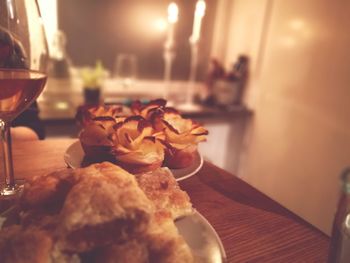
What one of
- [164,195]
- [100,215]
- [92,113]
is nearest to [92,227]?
[100,215]

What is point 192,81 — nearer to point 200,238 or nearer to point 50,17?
point 50,17

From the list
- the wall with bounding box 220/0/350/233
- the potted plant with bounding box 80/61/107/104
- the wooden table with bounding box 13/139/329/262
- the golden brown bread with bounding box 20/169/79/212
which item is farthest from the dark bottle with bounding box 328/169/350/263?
the potted plant with bounding box 80/61/107/104

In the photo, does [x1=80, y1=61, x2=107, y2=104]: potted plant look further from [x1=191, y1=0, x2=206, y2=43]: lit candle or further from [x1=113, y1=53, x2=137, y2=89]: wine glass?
[x1=191, y1=0, x2=206, y2=43]: lit candle

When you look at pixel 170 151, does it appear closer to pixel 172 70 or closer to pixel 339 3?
pixel 339 3

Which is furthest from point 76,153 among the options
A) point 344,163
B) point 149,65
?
point 149,65

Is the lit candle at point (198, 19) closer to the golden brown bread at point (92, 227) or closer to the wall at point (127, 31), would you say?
the wall at point (127, 31)
